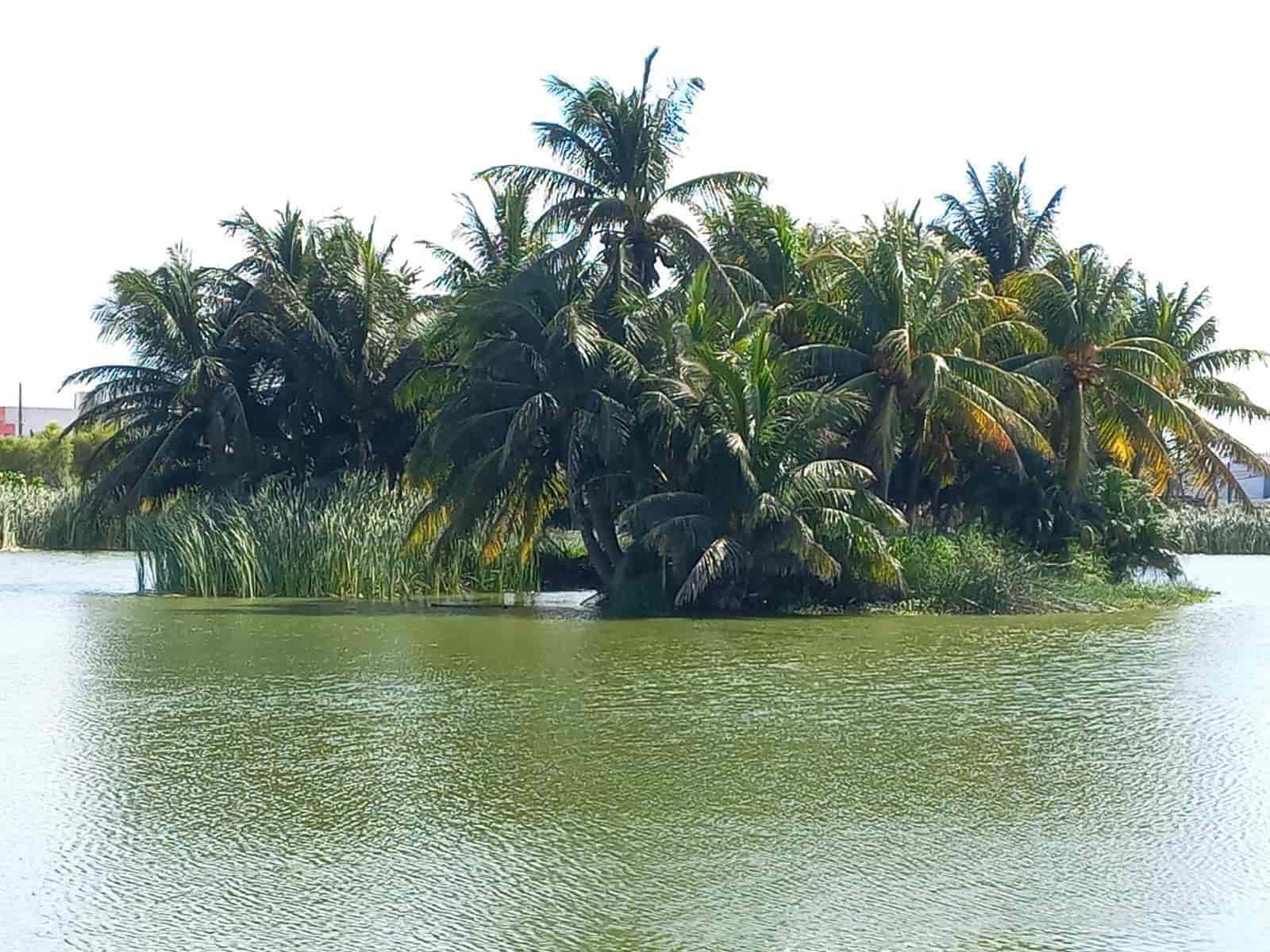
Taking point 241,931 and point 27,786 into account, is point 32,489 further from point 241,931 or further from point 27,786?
point 241,931

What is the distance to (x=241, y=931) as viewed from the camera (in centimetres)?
582

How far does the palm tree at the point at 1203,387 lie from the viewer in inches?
1092

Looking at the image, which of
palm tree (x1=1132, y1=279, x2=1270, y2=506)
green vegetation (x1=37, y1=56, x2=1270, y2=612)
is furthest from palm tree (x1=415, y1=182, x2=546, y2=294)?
palm tree (x1=1132, y1=279, x2=1270, y2=506)

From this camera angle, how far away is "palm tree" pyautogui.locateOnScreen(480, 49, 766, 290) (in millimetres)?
22297

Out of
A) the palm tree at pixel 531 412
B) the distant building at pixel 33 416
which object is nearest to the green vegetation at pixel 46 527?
the palm tree at pixel 531 412

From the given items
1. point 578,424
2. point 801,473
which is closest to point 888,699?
point 801,473

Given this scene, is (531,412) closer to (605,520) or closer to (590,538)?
(605,520)

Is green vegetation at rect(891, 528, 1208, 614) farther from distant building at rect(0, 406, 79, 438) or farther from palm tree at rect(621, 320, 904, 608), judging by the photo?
distant building at rect(0, 406, 79, 438)

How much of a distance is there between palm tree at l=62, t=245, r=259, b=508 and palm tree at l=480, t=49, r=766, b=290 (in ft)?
32.6

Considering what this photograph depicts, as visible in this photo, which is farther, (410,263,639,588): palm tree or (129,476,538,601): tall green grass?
(129,476,538,601): tall green grass

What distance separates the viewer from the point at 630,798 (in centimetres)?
820

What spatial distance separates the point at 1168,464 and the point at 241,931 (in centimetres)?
2349

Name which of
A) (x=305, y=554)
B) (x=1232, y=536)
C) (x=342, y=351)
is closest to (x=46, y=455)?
(x=342, y=351)

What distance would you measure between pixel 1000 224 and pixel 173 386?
16.8 meters
